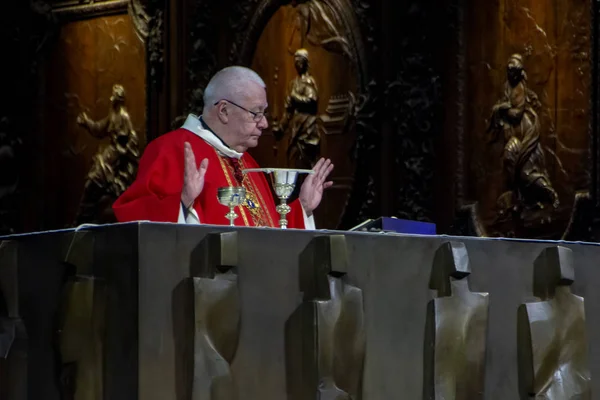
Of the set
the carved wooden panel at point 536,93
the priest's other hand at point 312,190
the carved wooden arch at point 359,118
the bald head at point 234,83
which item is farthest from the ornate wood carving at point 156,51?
the priest's other hand at point 312,190

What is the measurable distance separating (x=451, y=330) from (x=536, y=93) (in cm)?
434

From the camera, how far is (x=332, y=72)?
9.70 m

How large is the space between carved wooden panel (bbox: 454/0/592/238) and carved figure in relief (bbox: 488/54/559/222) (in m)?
0.04

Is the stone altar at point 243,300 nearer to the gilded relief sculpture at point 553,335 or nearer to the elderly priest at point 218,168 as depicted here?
the gilded relief sculpture at point 553,335

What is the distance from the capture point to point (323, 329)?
425cm

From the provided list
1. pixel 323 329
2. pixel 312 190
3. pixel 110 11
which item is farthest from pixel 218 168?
pixel 110 11

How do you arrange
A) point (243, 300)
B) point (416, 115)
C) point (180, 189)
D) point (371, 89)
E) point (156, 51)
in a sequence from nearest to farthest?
1. point (243, 300)
2. point (180, 189)
3. point (416, 115)
4. point (371, 89)
5. point (156, 51)

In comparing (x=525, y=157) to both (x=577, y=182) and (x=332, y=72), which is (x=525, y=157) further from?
(x=332, y=72)

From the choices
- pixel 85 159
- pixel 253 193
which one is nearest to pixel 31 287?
pixel 253 193

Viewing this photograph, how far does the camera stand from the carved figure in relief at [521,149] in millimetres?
8602

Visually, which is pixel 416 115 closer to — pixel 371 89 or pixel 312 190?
pixel 371 89

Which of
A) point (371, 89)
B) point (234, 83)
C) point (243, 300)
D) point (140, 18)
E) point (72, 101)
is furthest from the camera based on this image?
point (72, 101)

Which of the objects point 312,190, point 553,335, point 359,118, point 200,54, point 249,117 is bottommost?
point 553,335

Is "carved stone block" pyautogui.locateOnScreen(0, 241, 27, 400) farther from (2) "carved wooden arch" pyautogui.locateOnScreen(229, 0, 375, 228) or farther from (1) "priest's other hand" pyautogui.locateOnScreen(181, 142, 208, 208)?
(2) "carved wooden arch" pyautogui.locateOnScreen(229, 0, 375, 228)
